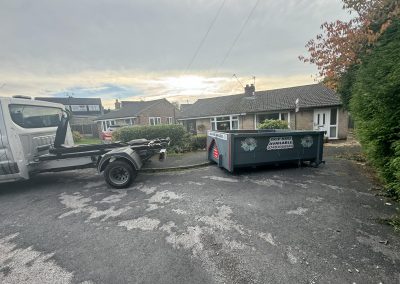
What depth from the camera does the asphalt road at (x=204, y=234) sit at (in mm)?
2512

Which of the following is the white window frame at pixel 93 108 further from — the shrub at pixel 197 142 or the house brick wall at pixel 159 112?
the shrub at pixel 197 142

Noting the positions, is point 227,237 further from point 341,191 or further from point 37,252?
A: point 341,191

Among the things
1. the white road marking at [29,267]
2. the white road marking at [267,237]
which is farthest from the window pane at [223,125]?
the white road marking at [29,267]

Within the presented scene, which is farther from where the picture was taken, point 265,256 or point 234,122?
point 234,122

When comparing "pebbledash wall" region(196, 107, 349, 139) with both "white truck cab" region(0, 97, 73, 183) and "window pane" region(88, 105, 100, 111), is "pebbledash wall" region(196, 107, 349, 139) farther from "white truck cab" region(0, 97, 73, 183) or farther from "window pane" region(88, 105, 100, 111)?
"window pane" region(88, 105, 100, 111)

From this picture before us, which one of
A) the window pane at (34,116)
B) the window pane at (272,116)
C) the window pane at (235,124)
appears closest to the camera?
the window pane at (34,116)

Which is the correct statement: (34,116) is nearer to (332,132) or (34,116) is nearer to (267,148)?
(267,148)

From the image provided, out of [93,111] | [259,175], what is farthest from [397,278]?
[93,111]

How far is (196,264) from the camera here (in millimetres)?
2641

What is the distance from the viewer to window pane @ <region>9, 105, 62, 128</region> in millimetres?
5505

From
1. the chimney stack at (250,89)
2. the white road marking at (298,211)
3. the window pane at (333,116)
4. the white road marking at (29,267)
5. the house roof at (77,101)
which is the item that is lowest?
the white road marking at (298,211)

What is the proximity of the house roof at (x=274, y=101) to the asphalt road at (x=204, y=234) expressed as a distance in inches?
447

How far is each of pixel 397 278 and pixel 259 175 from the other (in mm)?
4143

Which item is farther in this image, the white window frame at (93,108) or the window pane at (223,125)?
the white window frame at (93,108)
